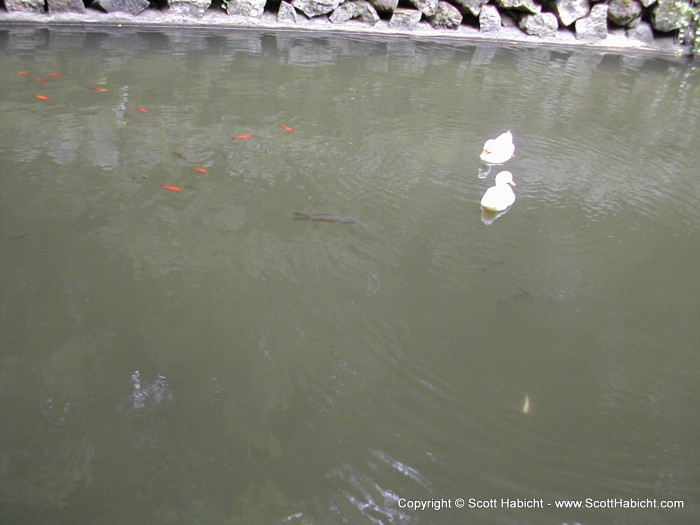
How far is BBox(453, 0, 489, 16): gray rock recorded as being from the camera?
937 centimetres

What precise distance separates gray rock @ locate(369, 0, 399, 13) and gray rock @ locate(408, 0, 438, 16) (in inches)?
11.2

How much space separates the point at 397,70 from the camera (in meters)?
7.13

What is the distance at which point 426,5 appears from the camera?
9281 millimetres

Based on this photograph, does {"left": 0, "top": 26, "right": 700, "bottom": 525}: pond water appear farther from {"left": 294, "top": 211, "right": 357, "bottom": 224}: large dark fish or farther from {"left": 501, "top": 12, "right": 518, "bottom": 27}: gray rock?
{"left": 501, "top": 12, "right": 518, "bottom": 27}: gray rock

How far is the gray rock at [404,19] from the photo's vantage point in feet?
30.2

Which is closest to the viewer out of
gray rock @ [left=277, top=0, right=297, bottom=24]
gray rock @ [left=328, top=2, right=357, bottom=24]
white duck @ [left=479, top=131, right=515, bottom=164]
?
white duck @ [left=479, top=131, right=515, bottom=164]

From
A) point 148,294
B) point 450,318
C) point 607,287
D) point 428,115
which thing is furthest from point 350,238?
point 428,115

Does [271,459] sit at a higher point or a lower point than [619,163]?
lower

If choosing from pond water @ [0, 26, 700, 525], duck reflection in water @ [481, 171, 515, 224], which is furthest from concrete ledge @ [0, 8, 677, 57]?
duck reflection in water @ [481, 171, 515, 224]

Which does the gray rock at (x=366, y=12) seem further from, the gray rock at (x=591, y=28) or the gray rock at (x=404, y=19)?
the gray rock at (x=591, y=28)

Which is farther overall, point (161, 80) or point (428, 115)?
point (161, 80)

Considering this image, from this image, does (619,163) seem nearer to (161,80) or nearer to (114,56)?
(161,80)

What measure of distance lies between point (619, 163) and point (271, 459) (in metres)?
3.90

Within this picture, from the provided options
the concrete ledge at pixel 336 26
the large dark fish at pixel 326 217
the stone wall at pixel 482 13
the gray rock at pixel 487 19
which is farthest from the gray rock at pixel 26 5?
the large dark fish at pixel 326 217
